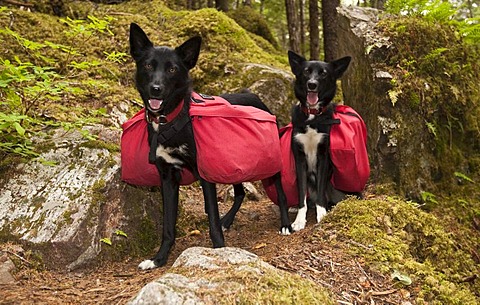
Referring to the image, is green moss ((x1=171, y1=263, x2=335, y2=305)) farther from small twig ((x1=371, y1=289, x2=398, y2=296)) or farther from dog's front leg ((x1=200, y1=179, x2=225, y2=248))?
dog's front leg ((x1=200, y1=179, x2=225, y2=248))

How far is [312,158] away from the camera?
5637 mm

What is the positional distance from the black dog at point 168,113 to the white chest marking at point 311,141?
5.09 ft

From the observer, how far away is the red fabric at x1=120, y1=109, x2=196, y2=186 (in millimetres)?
4578

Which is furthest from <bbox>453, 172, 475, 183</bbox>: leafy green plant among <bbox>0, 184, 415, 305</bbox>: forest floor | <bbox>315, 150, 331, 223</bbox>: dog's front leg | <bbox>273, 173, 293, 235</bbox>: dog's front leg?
<bbox>0, 184, 415, 305</bbox>: forest floor

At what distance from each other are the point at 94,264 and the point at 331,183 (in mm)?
3162

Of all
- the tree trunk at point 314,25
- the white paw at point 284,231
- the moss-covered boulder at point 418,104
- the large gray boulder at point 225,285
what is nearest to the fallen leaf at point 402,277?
the large gray boulder at point 225,285

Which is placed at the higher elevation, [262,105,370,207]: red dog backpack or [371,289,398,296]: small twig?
[262,105,370,207]: red dog backpack

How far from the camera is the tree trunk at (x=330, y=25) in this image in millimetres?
10102

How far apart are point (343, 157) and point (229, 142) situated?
5.60ft

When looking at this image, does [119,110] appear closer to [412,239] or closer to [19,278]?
[19,278]

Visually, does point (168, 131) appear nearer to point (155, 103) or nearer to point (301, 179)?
point (155, 103)

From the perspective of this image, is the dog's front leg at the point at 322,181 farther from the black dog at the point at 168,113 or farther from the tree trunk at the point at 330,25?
the tree trunk at the point at 330,25

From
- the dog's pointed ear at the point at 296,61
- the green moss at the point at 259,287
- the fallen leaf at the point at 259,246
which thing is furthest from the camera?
the dog's pointed ear at the point at 296,61

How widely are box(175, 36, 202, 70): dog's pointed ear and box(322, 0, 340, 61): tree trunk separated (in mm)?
6268
